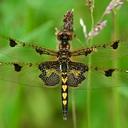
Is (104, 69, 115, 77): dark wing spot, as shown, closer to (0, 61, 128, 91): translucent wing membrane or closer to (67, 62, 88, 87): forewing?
(0, 61, 128, 91): translucent wing membrane

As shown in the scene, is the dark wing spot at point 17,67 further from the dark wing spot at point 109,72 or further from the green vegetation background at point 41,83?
the dark wing spot at point 109,72

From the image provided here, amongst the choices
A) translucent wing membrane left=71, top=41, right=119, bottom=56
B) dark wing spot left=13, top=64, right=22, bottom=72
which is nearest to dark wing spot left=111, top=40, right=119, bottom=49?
translucent wing membrane left=71, top=41, right=119, bottom=56

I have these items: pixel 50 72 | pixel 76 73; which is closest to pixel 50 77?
pixel 50 72

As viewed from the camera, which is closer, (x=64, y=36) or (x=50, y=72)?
(x=64, y=36)

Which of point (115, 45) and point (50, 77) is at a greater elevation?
point (115, 45)

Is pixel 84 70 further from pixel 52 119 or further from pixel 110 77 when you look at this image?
pixel 52 119

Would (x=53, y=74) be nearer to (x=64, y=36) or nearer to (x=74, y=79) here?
(x=74, y=79)

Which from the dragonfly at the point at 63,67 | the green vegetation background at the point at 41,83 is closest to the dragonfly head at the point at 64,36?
the dragonfly at the point at 63,67

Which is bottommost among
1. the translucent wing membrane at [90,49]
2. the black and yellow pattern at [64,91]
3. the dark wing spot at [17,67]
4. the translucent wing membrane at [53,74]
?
the black and yellow pattern at [64,91]
